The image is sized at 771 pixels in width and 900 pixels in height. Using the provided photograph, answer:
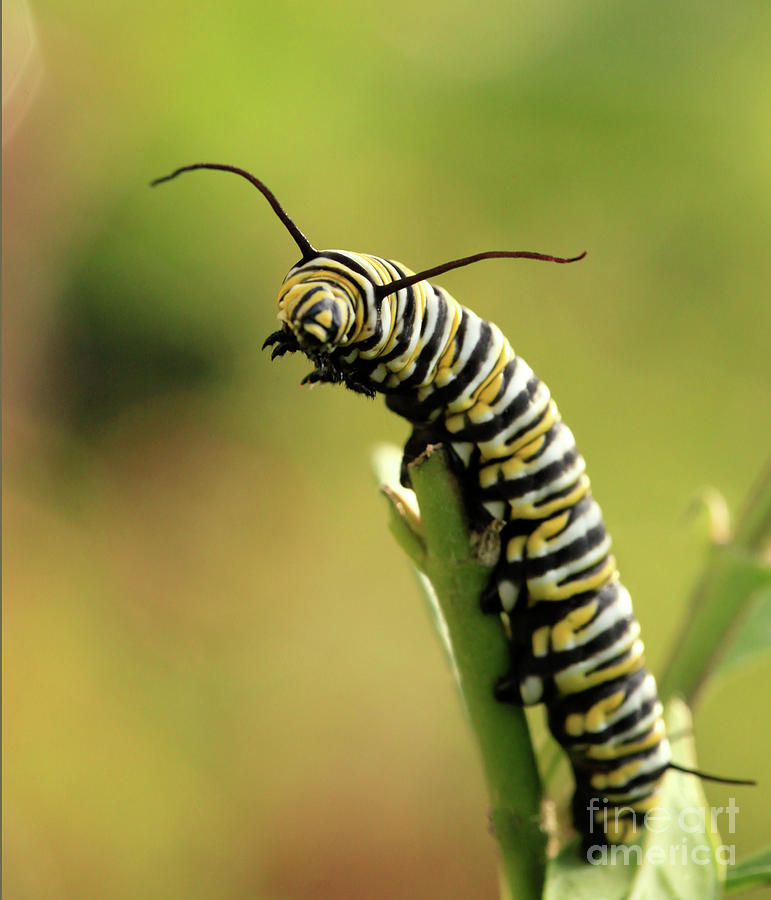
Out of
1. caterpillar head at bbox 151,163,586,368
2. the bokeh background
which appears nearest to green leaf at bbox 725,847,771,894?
caterpillar head at bbox 151,163,586,368

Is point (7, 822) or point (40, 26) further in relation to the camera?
point (40, 26)

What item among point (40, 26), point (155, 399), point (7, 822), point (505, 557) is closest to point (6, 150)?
point (40, 26)

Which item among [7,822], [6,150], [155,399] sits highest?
[6,150]

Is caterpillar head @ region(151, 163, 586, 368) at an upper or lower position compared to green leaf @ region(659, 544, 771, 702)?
upper

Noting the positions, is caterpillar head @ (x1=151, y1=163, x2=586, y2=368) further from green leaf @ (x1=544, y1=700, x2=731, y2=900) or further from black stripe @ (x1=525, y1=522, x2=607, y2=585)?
green leaf @ (x1=544, y1=700, x2=731, y2=900)

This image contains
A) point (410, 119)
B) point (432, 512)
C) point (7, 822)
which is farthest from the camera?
point (410, 119)

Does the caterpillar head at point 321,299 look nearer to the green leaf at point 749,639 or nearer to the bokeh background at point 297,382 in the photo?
the green leaf at point 749,639

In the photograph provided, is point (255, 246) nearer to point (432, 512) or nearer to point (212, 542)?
point (212, 542)

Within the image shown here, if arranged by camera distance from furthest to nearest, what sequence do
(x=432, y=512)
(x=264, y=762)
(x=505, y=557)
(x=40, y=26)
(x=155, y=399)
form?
(x=155, y=399), (x=40, y=26), (x=264, y=762), (x=505, y=557), (x=432, y=512)
